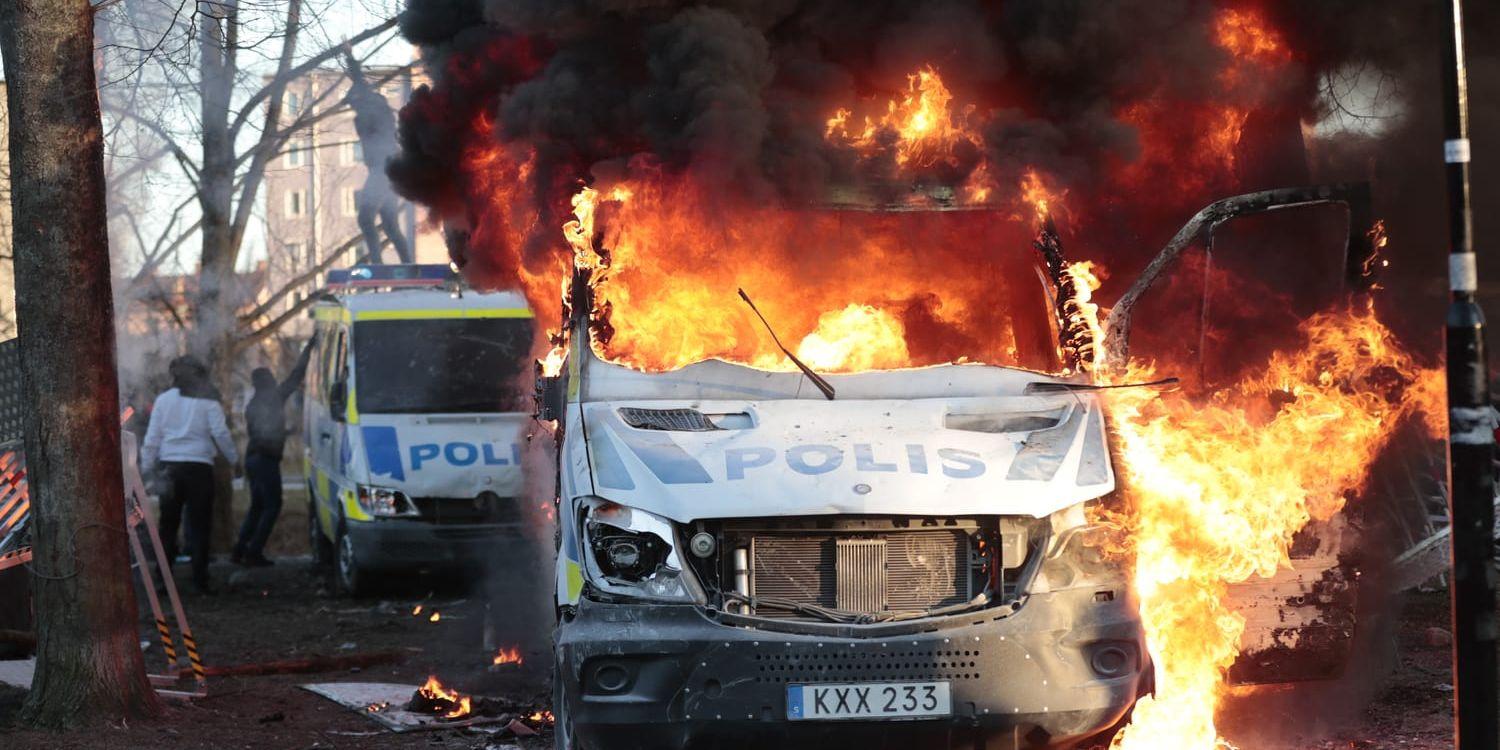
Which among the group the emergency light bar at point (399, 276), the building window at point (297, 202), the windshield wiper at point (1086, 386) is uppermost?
the building window at point (297, 202)

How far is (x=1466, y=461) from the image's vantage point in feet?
19.2

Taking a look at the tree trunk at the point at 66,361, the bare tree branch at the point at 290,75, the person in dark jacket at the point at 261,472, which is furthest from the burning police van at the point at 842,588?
the person in dark jacket at the point at 261,472

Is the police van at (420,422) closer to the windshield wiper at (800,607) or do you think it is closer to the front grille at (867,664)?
the windshield wiper at (800,607)

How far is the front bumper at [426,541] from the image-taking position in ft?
42.4

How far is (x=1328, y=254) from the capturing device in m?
10.4

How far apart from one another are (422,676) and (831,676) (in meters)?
5.10

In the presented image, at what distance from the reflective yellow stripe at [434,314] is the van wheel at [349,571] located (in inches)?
69.4

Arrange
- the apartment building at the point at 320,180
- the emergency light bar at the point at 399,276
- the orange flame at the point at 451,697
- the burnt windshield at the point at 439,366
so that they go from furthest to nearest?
the apartment building at the point at 320,180, the emergency light bar at the point at 399,276, the burnt windshield at the point at 439,366, the orange flame at the point at 451,697

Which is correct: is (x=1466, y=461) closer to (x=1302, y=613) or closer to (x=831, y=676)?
(x=1302, y=613)

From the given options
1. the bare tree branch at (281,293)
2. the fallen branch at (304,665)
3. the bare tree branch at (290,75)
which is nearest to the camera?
the fallen branch at (304,665)

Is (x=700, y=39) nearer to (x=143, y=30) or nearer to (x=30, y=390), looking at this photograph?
(x=30, y=390)

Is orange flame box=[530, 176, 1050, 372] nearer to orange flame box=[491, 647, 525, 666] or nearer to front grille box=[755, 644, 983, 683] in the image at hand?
front grille box=[755, 644, 983, 683]

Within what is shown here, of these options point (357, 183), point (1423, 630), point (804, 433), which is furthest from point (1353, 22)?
point (357, 183)

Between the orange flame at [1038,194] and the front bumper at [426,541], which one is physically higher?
the orange flame at [1038,194]
